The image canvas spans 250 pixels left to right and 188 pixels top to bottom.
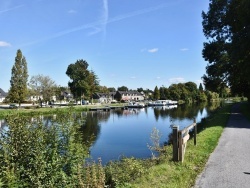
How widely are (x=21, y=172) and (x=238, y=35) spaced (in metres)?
28.9

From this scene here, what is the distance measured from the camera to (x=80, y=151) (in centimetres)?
845

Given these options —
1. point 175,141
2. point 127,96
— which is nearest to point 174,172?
point 175,141

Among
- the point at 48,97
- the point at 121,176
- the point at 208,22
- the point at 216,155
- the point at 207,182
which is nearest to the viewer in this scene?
the point at 207,182

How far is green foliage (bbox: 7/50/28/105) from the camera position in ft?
250

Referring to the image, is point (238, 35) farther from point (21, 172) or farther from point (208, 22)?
point (21, 172)

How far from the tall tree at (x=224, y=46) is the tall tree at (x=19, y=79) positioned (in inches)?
1900

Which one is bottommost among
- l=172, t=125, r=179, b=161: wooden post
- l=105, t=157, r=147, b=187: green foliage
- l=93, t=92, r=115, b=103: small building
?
l=105, t=157, r=147, b=187: green foliage

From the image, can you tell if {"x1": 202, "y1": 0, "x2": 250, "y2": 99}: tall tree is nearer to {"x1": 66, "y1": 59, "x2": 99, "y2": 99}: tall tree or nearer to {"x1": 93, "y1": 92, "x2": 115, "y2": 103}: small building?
{"x1": 66, "y1": 59, "x2": 99, "y2": 99}: tall tree

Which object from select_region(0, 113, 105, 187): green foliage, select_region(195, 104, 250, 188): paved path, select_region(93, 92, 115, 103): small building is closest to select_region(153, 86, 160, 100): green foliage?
select_region(93, 92, 115, 103): small building

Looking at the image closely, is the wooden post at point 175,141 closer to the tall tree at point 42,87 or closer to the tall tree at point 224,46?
the tall tree at point 224,46

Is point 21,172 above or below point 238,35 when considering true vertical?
below

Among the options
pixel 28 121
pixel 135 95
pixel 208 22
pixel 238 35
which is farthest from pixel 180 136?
pixel 135 95

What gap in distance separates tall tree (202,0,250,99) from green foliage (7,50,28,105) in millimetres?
48279

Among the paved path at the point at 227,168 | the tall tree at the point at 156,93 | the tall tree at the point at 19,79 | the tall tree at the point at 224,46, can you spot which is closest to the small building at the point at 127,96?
the tall tree at the point at 156,93
